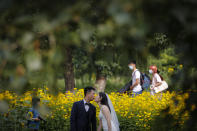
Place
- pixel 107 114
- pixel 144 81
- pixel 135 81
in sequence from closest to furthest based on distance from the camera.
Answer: pixel 107 114, pixel 135 81, pixel 144 81

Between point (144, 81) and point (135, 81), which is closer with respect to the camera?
point (135, 81)

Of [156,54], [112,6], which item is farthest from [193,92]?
[112,6]

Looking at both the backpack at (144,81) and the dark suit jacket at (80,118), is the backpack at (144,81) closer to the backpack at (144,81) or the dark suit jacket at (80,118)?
the backpack at (144,81)

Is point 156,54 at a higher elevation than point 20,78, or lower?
higher

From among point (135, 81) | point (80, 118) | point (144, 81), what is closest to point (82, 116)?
point (80, 118)

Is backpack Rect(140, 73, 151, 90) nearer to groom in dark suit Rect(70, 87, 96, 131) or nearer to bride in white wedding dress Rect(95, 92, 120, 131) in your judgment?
bride in white wedding dress Rect(95, 92, 120, 131)

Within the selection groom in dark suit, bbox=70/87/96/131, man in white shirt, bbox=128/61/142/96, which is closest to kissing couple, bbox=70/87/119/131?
groom in dark suit, bbox=70/87/96/131

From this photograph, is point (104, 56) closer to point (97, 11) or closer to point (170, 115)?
point (97, 11)

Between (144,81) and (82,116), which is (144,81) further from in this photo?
(82,116)

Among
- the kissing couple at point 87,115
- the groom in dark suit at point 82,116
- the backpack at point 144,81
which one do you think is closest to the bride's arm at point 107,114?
the kissing couple at point 87,115

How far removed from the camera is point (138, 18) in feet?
4.12

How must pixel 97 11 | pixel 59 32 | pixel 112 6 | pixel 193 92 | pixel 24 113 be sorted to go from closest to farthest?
pixel 112 6
pixel 59 32
pixel 97 11
pixel 193 92
pixel 24 113

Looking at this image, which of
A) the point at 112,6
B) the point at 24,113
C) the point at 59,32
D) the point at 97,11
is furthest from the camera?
the point at 24,113

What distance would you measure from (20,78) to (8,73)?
67 millimetres
